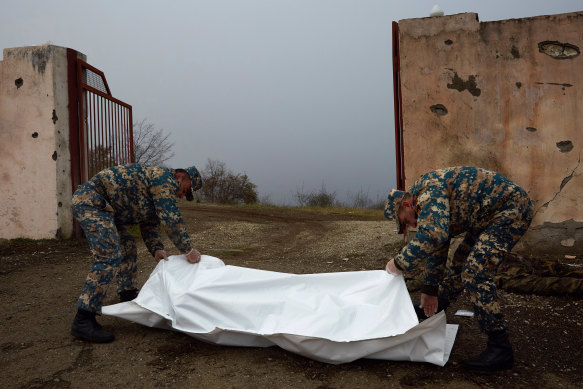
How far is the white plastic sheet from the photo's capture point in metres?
2.85

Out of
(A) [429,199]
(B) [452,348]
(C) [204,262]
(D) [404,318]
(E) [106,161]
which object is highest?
(E) [106,161]

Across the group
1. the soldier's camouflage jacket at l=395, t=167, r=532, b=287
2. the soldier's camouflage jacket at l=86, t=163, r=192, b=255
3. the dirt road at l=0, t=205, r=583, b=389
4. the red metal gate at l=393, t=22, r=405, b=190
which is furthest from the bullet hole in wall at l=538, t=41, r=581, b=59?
the soldier's camouflage jacket at l=86, t=163, r=192, b=255

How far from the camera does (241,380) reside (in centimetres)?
284

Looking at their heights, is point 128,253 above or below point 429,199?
below

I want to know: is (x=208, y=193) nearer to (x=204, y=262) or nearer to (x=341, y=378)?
(x=204, y=262)

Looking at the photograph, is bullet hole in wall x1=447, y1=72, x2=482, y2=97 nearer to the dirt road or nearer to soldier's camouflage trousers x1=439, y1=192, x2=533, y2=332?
the dirt road

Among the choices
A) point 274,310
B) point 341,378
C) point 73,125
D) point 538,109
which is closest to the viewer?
point 341,378

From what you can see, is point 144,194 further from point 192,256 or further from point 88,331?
point 88,331

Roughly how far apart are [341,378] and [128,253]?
Result: 7.35 feet

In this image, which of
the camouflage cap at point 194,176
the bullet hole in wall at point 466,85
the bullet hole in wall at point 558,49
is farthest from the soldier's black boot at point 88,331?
the bullet hole in wall at point 558,49

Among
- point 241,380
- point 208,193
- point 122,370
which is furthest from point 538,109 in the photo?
point 208,193

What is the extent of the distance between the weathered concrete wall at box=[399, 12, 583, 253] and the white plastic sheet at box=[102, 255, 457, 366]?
2.94 metres

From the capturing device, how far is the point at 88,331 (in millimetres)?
3430

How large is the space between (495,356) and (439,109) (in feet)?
12.3
